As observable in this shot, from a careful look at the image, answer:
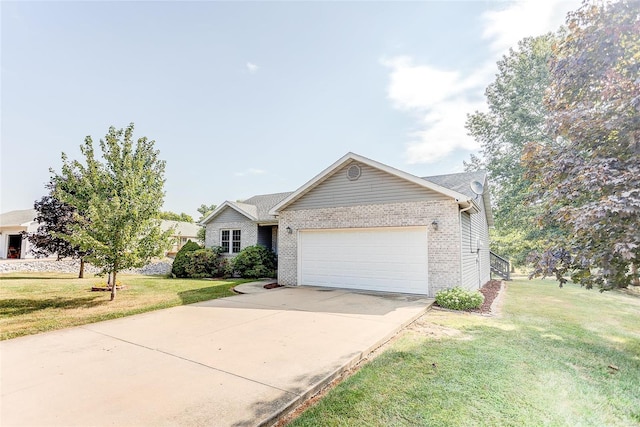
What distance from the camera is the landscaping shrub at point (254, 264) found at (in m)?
15.7

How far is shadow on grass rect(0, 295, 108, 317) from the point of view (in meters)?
8.02

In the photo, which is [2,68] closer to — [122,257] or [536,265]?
[122,257]

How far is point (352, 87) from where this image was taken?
13.3 m

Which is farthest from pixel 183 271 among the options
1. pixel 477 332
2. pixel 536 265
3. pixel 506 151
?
pixel 506 151

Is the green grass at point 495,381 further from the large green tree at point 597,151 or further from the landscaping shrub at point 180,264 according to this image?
the landscaping shrub at point 180,264

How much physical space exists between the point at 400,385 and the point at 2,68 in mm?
12620

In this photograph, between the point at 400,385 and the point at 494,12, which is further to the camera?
the point at 494,12

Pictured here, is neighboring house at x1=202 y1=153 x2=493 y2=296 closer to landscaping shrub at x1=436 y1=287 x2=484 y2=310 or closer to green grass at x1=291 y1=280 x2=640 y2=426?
landscaping shrub at x1=436 y1=287 x2=484 y2=310

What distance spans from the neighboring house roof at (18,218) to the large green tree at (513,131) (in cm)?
3481

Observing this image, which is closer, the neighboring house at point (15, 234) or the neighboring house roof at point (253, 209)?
the neighboring house roof at point (253, 209)

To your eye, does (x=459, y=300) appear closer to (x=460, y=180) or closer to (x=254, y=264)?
(x=460, y=180)

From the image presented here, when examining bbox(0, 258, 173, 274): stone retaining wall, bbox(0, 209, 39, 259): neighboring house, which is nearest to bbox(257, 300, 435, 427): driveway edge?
bbox(0, 258, 173, 274): stone retaining wall

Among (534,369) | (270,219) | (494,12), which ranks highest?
(494,12)

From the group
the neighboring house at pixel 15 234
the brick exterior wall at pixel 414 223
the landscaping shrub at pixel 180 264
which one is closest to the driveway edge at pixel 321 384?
the brick exterior wall at pixel 414 223
